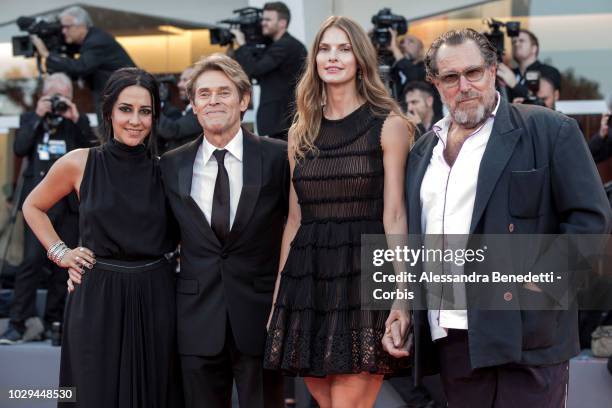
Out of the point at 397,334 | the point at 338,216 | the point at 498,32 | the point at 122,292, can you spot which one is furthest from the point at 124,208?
the point at 498,32

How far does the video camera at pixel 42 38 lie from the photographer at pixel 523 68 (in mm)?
3455

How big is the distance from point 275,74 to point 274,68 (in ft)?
0.28

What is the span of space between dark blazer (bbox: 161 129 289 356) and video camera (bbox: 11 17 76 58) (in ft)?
12.6

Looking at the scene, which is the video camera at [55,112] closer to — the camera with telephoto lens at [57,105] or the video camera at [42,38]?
the camera with telephoto lens at [57,105]

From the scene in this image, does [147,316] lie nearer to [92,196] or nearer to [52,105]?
[92,196]

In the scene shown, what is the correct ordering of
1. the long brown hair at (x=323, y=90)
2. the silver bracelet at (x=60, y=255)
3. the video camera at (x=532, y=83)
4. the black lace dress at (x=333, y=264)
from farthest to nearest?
the video camera at (x=532, y=83) → the silver bracelet at (x=60, y=255) → the long brown hair at (x=323, y=90) → the black lace dress at (x=333, y=264)

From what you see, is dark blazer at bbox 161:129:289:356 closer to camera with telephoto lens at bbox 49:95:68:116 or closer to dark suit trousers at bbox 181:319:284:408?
dark suit trousers at bbox 181:319:284:408

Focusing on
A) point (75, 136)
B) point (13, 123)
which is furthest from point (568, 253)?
point (13, 123)

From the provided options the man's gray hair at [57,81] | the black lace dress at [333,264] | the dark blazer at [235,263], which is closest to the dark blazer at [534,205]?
the black lace dress at [333,264]

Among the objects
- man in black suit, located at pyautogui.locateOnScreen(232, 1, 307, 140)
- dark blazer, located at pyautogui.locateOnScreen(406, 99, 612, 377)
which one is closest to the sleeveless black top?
dark blazer, located at pyautogui.locateOnScreen(406, 99, 612, 377)

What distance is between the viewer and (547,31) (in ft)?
25.1

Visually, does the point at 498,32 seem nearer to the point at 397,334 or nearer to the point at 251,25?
Answer: the point at 251,25

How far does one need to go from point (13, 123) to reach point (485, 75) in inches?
259

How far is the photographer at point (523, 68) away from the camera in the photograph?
19.5 feet
